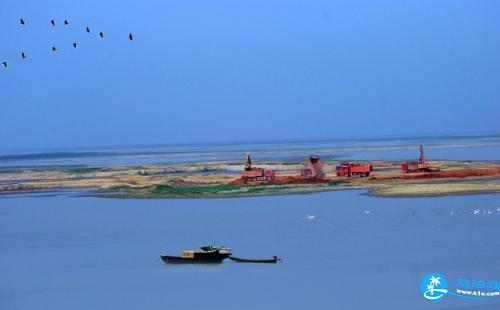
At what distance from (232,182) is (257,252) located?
3217cm

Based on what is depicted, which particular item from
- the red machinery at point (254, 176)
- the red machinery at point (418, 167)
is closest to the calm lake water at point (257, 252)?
the red machinery at point (254, 176)

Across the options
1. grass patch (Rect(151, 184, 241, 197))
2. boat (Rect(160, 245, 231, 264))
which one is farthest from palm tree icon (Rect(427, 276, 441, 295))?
grass patch (Rect(151, 184, 241, 197))

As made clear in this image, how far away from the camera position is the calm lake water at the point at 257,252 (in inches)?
1174

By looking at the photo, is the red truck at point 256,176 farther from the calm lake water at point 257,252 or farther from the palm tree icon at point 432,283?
the palm tree icon at point 432,283

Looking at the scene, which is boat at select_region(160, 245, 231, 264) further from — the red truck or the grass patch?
the red truck


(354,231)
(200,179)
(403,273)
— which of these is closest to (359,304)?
(403,273)

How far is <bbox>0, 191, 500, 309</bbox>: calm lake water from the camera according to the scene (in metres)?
29.8

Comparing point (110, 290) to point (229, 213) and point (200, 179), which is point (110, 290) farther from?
point (200, 179)

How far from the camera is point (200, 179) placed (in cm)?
7494

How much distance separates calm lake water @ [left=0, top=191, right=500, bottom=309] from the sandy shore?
4180 mm

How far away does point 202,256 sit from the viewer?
1415 inches

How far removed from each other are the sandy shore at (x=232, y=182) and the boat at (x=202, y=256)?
2233 cm

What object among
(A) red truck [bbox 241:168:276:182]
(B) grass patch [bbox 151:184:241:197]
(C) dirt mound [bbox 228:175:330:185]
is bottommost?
(B) grass patch [bbox 151:184:241:197]

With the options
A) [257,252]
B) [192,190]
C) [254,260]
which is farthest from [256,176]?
[254,260]
